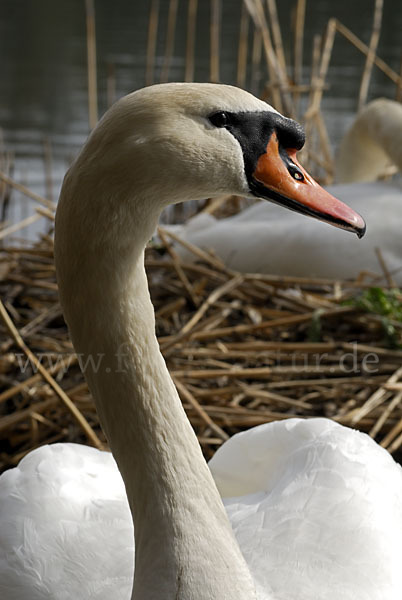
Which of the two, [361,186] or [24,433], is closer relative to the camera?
[24,433]

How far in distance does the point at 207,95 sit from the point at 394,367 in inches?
80.5

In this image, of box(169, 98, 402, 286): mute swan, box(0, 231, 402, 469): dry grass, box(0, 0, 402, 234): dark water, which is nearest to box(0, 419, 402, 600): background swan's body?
box(0, 231, 402, 469): dry grass

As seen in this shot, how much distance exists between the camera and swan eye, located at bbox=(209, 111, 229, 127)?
53.0 inches

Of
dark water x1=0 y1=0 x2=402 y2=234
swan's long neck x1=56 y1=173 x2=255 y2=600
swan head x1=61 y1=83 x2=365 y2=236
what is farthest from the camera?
dark water x1=0 y1=0 x2=402 y2=234

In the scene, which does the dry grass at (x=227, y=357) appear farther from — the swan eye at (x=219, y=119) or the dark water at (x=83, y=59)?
the dark water at (x=83, y=59)

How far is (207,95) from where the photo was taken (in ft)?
4.38

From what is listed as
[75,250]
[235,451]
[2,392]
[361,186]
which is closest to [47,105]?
[361,186]

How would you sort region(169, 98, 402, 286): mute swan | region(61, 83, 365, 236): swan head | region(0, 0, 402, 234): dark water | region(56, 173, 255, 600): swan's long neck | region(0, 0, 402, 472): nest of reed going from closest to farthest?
region(61, 83, 365, 236): swan head
region(56, 173, 255, 600): swan's long neck
region(0, 0, 402, 472): nest of reed
region(169, 98, 402, 286): mute swan
region(0, 0, 402, 234): dark water

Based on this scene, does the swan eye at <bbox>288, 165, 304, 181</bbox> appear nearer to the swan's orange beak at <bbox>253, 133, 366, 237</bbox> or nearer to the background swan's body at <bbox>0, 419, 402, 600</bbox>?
the swan's orange beak at <bbox>253, 133, 366, 237</bbox>

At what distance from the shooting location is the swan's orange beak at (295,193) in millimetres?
1378

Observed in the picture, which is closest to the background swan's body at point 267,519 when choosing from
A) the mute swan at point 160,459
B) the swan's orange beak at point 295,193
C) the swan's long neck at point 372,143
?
the mute swan at point 160,459

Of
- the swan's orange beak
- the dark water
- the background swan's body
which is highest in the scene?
the swan's orange beak

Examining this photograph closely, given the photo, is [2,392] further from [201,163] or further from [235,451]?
[201,163]

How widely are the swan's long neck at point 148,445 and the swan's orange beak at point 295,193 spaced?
0.22 meters
